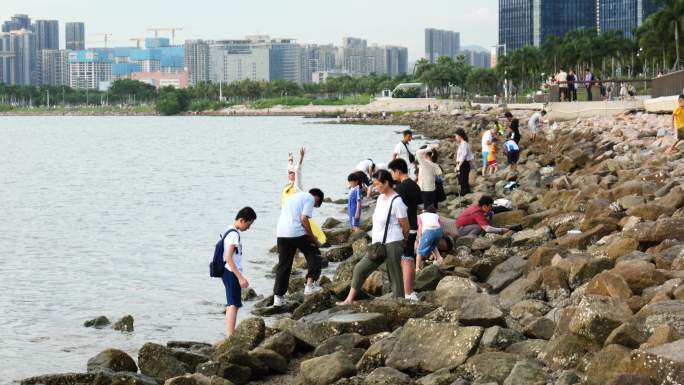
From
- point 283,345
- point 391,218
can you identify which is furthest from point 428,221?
point 283,345

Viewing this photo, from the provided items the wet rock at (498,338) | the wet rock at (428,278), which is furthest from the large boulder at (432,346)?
the wet rock at (428,278)

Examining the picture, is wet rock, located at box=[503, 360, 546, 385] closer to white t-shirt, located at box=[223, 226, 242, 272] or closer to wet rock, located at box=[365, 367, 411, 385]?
wet rock, located at box=[365, 367, 411, 385]

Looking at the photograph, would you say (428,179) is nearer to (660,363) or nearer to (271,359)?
(271,359)

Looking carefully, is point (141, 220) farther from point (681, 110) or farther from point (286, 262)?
point (286, 262)

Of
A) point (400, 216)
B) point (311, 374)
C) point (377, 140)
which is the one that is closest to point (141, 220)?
point (400, 216)

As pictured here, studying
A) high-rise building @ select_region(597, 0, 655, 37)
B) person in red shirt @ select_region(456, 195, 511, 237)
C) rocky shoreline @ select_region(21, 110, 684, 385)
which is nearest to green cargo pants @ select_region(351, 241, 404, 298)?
rocky shoreline @ select_region(21, 110, 684, 385)

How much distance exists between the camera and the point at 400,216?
11664 mm

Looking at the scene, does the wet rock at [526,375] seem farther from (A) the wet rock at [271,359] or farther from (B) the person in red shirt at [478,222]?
(B) the person in red shirt at [478,222]

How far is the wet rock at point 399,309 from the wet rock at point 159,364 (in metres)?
2.05

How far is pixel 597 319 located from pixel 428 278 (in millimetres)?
4552

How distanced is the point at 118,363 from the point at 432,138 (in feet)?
186

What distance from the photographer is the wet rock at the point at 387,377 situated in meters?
8.91

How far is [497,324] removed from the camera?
10.0 m

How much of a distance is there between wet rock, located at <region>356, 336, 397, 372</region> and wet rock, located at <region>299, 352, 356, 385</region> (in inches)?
8.0
